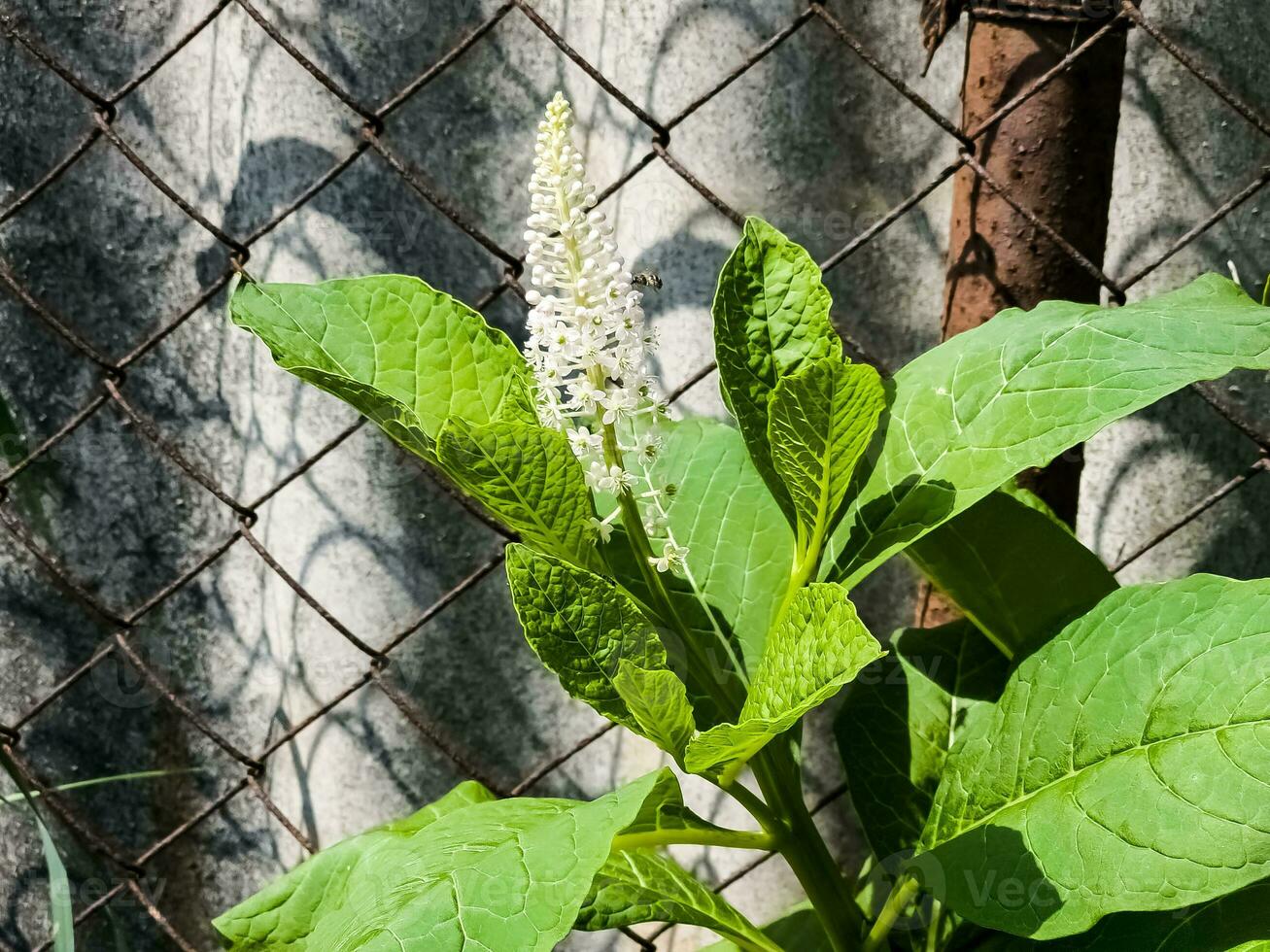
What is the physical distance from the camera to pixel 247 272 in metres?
1.05

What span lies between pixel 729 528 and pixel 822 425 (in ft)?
0.78

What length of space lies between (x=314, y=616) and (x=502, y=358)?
48 cm

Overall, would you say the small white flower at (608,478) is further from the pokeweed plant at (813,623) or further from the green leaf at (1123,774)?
the green leaf at (1123,774)

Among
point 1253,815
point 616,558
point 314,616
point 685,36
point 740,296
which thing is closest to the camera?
point 1253,815

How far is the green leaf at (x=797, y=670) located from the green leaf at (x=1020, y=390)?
0.20ft

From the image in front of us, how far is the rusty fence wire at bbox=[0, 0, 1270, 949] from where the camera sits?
36.7 inches

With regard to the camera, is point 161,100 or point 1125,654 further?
point 161,100

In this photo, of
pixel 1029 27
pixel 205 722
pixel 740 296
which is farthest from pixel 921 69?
pixel 205 722

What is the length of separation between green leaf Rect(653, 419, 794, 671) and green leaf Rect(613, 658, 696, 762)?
186 millimetres

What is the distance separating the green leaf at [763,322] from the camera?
768 mm

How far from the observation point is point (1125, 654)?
0.71m

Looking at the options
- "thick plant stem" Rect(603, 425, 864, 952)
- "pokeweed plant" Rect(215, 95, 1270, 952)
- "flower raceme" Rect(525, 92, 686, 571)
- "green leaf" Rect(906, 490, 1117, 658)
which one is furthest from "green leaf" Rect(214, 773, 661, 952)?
"green leaf" Rect(906, 490, 1117, 658)

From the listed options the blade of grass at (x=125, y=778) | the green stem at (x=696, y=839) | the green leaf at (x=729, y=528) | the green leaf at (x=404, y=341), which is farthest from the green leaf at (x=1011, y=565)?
the blade of grass at (x=125, y=778)

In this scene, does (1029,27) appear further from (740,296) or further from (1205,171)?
(740,296)
